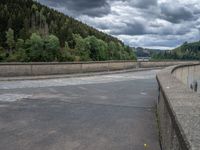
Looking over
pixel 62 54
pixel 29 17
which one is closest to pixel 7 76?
pixel 62 54

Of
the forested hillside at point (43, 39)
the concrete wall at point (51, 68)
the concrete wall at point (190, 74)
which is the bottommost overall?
the concrete wall at point (190, 74)

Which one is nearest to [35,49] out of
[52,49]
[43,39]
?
[52,49]

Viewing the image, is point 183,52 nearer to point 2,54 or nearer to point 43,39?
point 43,39

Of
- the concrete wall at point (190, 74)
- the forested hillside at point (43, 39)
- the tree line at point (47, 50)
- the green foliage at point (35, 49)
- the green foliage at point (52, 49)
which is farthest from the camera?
the forested hillside at point (43, 39)

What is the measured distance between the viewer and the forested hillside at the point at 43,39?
102 meters

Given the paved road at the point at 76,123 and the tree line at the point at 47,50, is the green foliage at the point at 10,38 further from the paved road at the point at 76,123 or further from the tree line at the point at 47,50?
the paved road at the point at 76,123

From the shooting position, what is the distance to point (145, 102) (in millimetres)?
11352

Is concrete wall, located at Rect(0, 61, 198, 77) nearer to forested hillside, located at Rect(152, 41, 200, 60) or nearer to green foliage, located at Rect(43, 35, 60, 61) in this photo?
green foliage, located at Rect(43, 35, 60, 61)

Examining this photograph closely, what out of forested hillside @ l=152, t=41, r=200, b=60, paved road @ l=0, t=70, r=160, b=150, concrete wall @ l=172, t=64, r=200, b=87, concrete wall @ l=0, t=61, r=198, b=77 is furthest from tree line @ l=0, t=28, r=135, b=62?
paved road @ l=0, t=70, r=160, b=150

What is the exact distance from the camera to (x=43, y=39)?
109 meters

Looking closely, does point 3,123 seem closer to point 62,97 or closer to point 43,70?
point 62,97

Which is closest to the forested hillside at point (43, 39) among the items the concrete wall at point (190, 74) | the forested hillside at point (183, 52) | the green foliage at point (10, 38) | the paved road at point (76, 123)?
the green foliage at point (10, 38)

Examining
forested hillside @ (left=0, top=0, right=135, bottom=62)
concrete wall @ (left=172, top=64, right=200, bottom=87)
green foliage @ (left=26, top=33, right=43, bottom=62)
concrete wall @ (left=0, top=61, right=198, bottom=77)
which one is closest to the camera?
concrete wall @ (left=0, top=61, right=198, bottom=77)

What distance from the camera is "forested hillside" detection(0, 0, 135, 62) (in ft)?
334
